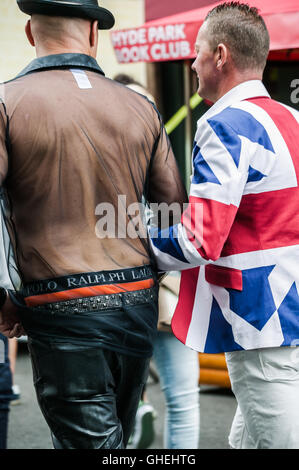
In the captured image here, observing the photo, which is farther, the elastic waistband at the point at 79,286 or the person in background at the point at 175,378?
the person in background at the point at 175,378

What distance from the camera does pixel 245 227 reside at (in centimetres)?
223

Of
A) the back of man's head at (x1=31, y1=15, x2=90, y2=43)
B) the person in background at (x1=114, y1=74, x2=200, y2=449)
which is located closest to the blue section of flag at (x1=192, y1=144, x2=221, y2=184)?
the back of man's head at (x1=31, y1=15, x2=90, y2=43)

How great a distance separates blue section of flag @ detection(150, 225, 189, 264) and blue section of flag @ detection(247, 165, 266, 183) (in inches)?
11.0

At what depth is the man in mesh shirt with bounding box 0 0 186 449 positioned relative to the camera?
2045mm

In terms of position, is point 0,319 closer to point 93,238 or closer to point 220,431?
point 93,238

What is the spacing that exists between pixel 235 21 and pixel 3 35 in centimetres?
305

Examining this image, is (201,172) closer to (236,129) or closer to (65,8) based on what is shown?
(236,129)

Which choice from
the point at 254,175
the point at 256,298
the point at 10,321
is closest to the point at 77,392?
the point at 10,321

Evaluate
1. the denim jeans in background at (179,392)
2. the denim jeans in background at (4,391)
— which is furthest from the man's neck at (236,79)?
the denim jeans in background at (4,391)

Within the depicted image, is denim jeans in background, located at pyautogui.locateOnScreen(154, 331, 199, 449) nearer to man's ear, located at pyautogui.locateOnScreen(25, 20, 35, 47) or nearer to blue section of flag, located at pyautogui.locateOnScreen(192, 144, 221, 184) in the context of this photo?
blue section of flag, located at pyautogui.locateOnScreen(192, 144, 221, 184)

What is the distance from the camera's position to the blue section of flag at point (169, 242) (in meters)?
2.20

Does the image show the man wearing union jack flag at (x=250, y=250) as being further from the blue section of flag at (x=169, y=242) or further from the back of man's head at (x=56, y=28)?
the back of man's head at (x=56, y=28)

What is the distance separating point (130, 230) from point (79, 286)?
255 mm
